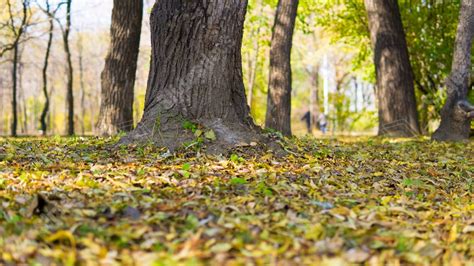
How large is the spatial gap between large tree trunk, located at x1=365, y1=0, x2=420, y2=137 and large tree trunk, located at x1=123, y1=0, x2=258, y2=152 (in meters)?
6.72

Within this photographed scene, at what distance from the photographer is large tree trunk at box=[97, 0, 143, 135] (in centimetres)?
914

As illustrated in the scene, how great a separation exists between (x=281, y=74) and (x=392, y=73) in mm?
2750

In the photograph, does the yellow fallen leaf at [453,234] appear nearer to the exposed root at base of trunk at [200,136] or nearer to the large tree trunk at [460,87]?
the exposed root at base of trunk at [200,136]

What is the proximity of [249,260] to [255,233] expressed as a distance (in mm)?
389

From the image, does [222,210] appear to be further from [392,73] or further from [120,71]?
[392,73]

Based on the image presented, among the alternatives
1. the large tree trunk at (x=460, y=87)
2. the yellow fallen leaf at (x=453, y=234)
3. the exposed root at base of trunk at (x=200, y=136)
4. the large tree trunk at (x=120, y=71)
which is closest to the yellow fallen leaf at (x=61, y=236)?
the yellow fallen leaf at (x=453, y=234)

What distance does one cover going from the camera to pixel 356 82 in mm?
45312

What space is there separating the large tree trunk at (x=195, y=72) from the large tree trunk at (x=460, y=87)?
5467 mm

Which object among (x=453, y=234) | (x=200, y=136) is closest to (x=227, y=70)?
(x=200, y=136)

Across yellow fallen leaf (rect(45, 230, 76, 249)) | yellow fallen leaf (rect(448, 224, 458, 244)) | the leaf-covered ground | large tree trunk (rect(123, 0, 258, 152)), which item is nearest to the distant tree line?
large tree trunk (rect(123, 0, 258, 152))

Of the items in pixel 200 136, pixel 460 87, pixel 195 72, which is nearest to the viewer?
pixel 200 136

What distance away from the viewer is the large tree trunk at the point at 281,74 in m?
10.3

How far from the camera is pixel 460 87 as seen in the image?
940cm

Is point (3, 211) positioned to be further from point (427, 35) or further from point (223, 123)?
point (427, 35)
